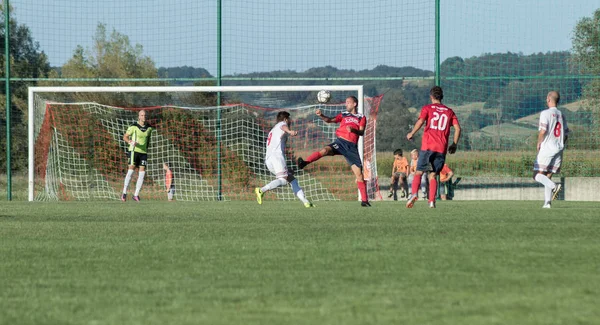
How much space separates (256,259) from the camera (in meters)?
5.98

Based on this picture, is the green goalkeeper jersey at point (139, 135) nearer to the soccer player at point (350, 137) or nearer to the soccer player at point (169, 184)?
the soccer player at point (169, 184)

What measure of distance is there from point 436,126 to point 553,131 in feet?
6.16

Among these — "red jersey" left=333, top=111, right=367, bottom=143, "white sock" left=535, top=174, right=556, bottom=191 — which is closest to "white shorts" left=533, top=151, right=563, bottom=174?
"white sock" left=535, top=174, right=556, bottom=191

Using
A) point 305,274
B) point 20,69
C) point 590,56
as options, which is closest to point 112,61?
point 20,69

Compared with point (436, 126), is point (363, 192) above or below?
below

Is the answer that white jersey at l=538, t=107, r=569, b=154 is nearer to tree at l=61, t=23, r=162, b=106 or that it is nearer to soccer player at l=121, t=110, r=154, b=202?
soccer player at l=121, t=110, r=154, b=202

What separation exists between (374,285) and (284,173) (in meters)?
10.2

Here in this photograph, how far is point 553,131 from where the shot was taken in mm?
13734

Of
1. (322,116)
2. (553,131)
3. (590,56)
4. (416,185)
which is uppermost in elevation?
(590,56)

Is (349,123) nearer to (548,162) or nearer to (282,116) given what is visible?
(282,116)

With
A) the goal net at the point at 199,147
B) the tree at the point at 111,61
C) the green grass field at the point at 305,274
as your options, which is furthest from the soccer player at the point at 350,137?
the tree at the point at 111,61

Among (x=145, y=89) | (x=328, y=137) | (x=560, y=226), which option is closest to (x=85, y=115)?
(x=145, y=89)

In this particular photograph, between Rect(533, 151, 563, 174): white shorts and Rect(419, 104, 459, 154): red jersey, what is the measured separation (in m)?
1.59

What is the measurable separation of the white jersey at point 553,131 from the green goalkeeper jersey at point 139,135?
848 cm
